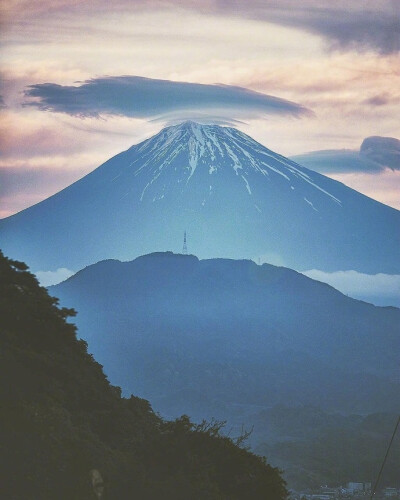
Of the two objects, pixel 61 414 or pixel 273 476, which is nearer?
pixel 61 414

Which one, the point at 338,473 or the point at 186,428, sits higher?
the point at 338,473

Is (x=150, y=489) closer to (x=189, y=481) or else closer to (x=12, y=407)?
(x=189, y=481)

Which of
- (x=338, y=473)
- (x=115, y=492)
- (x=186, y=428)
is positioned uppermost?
(x=338, y=473)

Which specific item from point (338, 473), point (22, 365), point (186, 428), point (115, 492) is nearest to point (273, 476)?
point (186, 428)

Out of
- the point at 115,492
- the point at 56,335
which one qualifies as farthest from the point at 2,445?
the point at 56,335

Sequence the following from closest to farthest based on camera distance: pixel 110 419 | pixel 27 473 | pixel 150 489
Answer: pixel 27 473 < pixel 150 489 < pixel 110 419

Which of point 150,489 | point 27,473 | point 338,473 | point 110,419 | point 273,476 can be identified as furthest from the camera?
point 338,473

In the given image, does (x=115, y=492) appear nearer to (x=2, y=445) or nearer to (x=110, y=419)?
(x=2, y=445)
